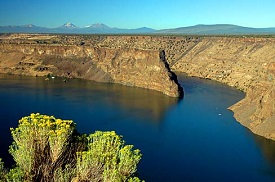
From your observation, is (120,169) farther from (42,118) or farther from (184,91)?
(184,91)

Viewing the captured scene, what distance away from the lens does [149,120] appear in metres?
54.9

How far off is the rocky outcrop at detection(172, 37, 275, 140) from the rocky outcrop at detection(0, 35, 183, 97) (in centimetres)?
1776

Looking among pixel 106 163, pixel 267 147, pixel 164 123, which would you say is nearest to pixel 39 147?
pixel 106 163

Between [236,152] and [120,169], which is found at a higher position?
[120,169]

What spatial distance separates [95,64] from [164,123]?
4999cm

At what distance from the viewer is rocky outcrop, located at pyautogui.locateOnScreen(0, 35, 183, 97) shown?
8325cm

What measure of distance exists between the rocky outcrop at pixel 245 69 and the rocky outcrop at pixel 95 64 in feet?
58.3

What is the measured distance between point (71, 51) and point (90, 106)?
46.3m

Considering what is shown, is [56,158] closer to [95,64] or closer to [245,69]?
[95,64]

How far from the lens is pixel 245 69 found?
9650 centimetres

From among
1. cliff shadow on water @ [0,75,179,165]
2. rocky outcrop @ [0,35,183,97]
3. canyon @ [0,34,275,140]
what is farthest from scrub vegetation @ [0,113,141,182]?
rocky outcrop @ [0,35,183,97]

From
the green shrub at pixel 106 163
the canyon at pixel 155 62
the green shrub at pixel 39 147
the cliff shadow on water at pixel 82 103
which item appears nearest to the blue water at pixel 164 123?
the cliff shadow on water at pixel 82 103

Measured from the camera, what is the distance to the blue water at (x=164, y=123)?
37188 millimetres

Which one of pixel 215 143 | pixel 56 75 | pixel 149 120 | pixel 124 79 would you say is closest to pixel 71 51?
pixel 56 75
